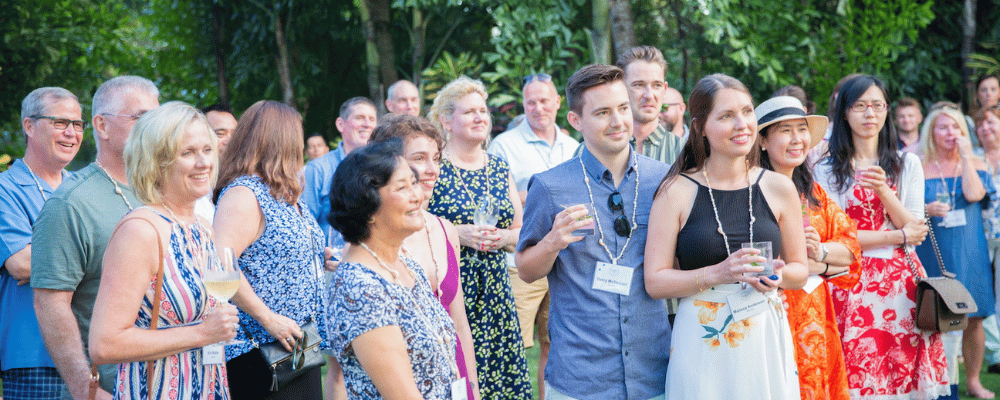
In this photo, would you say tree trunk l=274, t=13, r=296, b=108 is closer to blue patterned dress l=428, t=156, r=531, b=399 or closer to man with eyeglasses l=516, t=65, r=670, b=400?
blue patterned dress l=428, t=156, r=531, b=399

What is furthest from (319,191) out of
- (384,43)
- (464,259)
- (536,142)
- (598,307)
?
(384,43)

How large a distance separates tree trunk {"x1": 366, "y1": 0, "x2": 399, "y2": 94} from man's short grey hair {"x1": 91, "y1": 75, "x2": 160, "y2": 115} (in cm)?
809

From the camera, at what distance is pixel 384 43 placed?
1093cm

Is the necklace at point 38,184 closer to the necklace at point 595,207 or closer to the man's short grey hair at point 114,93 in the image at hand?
the man's short grey hair at point 114,93

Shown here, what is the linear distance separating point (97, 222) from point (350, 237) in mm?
1028

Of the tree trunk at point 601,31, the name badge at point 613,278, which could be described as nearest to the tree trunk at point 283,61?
the tree trunk at point 601,31

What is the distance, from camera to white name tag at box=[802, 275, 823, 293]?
3.10m

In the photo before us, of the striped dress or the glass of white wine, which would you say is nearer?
the glass of white wine

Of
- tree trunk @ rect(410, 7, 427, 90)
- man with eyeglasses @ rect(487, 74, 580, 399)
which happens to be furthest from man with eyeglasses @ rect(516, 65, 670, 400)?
tree trunk @ rect(410, 7, 427, 90)

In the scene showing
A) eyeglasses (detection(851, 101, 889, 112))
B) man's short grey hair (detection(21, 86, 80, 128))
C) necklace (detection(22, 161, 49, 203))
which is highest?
man's short grey hair (detection(21, 86, 80, 128))

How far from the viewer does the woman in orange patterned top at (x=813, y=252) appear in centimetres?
302

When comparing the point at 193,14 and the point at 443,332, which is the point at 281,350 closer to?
the point at 443,332

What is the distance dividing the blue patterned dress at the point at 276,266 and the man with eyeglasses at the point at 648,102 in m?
1.86

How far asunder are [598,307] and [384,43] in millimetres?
8967
